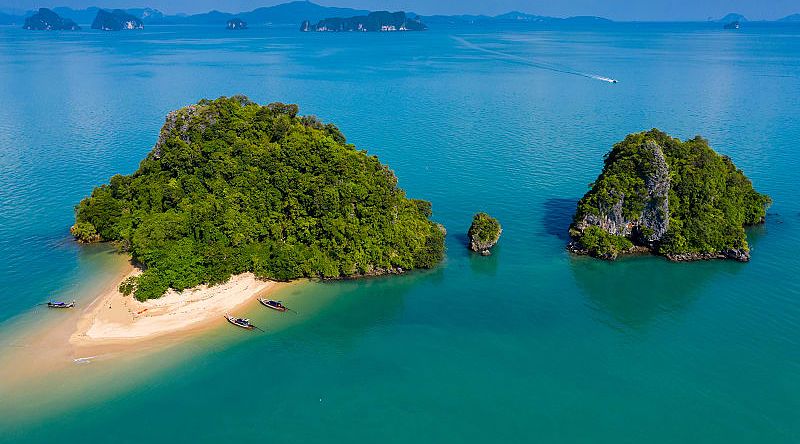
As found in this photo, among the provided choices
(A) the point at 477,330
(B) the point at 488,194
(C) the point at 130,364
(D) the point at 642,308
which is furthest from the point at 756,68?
(C) the point at 130,364

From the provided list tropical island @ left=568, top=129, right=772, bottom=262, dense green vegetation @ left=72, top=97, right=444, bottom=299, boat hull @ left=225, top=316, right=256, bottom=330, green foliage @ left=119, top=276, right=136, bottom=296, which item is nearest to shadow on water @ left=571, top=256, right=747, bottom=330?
tropical island @ left=568, top=129, right=772, bottom=262

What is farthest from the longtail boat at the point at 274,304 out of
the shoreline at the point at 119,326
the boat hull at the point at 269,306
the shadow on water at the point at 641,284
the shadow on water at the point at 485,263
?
the shadow on water at the point at 641,284

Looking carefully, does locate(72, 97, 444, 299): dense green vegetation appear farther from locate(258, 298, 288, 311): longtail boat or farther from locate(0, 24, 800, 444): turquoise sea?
locate(258, 298, 288, 311): longtail boat

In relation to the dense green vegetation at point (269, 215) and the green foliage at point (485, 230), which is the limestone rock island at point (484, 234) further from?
the dense green vegetation at point (269, 215)

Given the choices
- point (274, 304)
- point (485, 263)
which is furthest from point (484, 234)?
point (274, 304)

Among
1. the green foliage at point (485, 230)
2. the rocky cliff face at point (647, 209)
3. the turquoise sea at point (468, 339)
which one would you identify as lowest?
the turquoise sea at point (468, 339)

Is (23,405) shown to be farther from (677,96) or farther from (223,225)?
(677,96)

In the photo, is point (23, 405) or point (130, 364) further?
point (130, 364)
